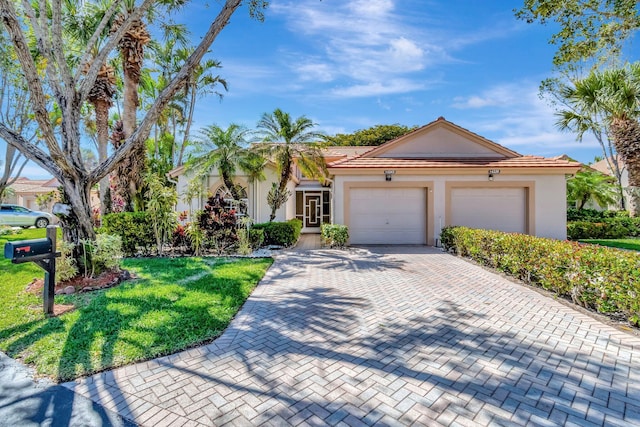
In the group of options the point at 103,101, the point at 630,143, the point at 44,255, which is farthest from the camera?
the point at 103,101

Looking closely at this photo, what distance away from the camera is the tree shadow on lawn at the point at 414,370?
308cm

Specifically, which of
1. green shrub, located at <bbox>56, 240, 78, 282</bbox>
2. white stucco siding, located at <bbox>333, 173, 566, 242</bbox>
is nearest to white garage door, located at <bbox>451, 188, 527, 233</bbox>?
white stucco siding, located at <bbox>333, 173, 566, 242</bbox>

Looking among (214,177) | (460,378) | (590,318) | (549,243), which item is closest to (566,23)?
(549,243)

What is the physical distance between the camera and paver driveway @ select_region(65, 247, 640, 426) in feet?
9.84

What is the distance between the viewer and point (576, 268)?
627 centimetres

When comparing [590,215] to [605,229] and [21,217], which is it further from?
[21,217]

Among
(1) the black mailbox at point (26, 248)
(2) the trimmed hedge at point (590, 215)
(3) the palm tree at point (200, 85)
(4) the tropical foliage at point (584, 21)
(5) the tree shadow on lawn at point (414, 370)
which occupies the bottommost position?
(5) the tree shadow on lawn at point (414, 370)

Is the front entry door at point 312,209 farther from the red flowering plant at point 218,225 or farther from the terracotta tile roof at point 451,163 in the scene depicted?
the red flowering plant at point 218,225

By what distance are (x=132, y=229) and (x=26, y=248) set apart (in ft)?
23.7

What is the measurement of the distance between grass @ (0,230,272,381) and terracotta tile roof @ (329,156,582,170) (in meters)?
8.07

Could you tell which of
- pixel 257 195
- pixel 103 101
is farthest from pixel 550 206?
pixel 103 101

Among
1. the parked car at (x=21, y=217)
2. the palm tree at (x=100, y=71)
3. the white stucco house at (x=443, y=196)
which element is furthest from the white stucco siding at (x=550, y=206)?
the parked car at (x=21, y=217)

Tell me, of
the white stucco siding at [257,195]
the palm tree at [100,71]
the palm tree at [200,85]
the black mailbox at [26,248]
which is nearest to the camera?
the black mailbox at [26,248]

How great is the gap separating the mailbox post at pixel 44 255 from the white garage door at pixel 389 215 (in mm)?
10944
